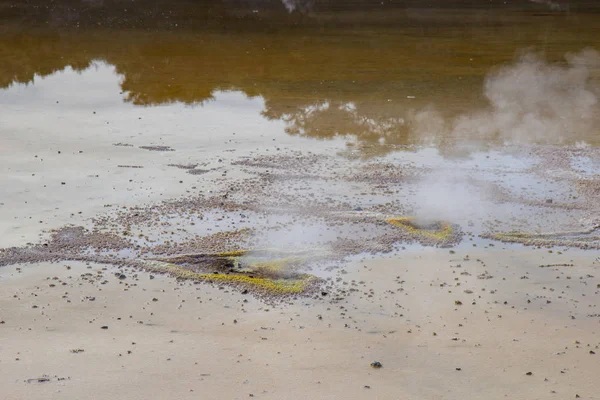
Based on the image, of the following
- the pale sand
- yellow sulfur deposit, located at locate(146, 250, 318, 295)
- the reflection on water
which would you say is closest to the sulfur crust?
yellow sulfur deposit, located at locate(146, 250, 318, 295)

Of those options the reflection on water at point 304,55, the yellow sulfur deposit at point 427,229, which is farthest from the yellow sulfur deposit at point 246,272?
the reflection on water at point 304,55

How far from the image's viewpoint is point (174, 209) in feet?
20.6

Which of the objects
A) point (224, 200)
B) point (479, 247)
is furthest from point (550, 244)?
point (224, 200)

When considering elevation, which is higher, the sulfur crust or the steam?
the steam

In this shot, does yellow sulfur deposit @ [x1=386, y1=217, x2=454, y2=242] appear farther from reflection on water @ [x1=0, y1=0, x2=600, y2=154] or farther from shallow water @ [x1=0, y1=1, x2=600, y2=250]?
reflection on water @ [x1=0, y1=0, x2=600, y2=154]

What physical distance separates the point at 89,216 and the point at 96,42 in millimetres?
7465

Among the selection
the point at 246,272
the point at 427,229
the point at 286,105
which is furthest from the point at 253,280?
the point at 286,105

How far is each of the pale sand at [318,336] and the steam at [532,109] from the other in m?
3.03

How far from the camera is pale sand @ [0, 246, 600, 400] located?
4.16m

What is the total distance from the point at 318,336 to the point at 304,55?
7818mm

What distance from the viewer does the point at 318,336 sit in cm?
461

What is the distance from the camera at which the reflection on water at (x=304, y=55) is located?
355 inches

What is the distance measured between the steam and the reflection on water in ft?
0.27

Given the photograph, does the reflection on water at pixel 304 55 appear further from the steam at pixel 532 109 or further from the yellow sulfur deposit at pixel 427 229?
the yellow sulfur deposit at pixel 427 229
